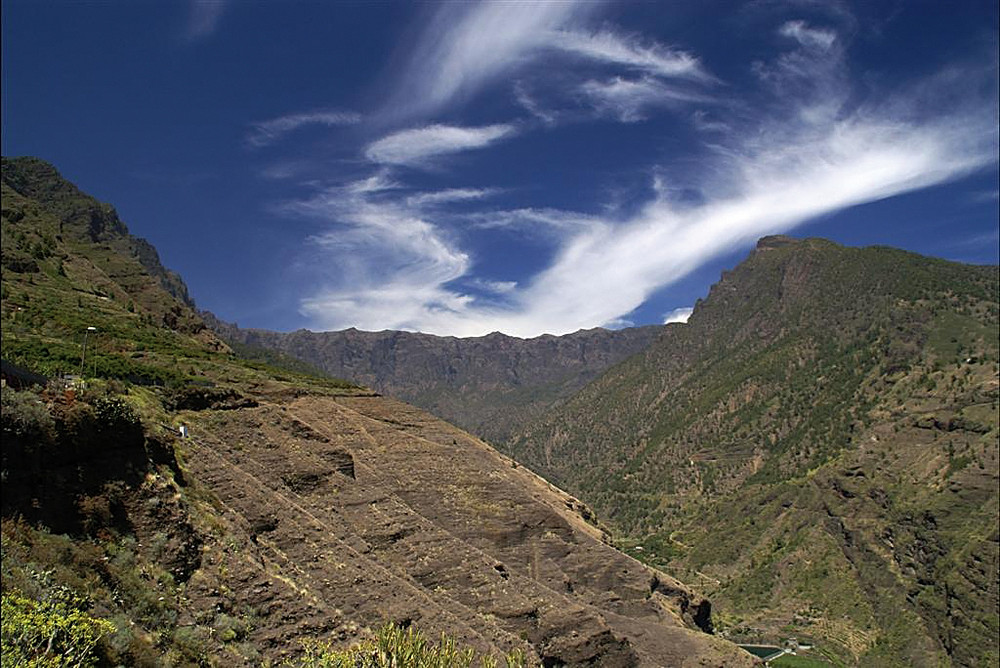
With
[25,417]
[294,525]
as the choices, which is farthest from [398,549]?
[25,417]

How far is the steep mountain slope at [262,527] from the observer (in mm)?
13891

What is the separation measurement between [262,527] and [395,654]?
7097 millimetres

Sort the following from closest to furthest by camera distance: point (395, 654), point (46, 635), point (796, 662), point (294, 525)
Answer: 1. point (46, 635)
2. point (395, 654)
3. point (294, 525)
4. point (796, 662)

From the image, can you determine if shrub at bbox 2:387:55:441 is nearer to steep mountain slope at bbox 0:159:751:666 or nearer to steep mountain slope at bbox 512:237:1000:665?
steep mountain slope at bbox 0:159:751:666

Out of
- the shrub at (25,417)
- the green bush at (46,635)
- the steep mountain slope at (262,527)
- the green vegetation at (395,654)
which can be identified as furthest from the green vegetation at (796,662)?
the shrub at (25,417)

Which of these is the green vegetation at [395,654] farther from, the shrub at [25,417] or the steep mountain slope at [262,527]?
the shrub at [25,417]

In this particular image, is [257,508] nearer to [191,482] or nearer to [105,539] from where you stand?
[191,482]

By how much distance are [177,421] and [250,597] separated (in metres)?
12.7

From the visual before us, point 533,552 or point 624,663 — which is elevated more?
point 533,552

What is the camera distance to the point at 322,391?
5006 centimetres

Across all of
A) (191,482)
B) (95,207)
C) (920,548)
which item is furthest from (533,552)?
(95,207)

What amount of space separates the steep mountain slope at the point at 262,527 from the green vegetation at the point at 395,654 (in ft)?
1.83

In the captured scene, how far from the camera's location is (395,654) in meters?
19.1

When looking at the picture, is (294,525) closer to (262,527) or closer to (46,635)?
(262,527)
